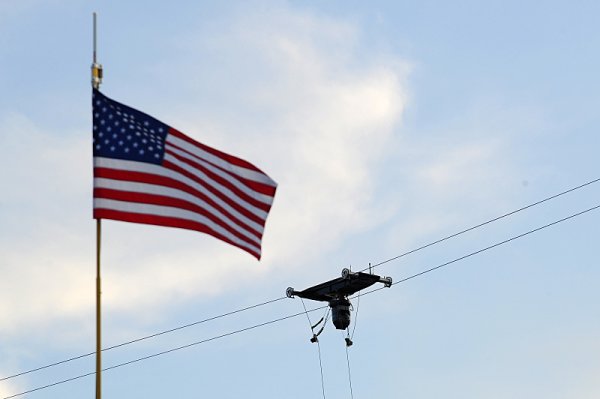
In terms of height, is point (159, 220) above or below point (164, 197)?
below

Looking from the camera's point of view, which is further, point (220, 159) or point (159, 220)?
point (220, 159)

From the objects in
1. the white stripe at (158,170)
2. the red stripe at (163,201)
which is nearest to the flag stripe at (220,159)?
the white stripe at (158,170)

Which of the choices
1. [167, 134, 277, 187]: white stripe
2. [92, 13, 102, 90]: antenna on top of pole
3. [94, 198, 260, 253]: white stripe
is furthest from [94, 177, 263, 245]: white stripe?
[92, 13, 102, 90]: antenna on top of pole

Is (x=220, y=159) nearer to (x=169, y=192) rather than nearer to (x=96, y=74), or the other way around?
(x=169, y=192)

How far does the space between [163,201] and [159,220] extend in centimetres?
45

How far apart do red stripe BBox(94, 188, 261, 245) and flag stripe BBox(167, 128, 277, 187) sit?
1119 mm

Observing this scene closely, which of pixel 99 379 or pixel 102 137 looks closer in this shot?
pixel 99 379

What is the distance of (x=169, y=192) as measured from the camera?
2712cm

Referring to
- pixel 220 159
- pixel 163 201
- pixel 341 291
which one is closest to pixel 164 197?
pixel 163 201

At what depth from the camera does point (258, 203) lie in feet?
91.7

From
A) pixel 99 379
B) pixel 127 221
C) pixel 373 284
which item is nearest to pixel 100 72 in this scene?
pixel 127 221

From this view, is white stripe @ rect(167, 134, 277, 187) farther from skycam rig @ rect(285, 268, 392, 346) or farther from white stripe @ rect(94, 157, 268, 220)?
skycam rig @ rect(285, 268, 392, 346)

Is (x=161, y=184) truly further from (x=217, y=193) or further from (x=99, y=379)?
(x=99, y=379)

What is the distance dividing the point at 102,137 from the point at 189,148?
178cm
